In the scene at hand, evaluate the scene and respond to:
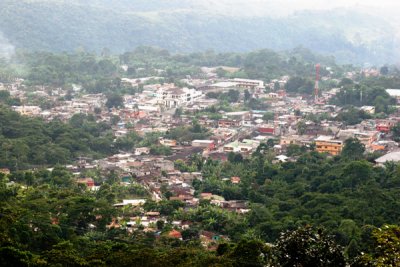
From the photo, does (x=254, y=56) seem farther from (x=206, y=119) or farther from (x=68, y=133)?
(x=68, y=133)

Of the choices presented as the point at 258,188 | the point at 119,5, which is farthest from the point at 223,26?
the point at 258,188

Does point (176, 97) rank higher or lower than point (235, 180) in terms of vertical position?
higher

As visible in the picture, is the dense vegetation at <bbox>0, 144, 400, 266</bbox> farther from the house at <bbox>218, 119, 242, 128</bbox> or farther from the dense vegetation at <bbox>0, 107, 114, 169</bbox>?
the house at <bbox>218, 119, 242, 128</bbox>

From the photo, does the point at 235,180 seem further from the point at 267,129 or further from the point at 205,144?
the point at 267,129

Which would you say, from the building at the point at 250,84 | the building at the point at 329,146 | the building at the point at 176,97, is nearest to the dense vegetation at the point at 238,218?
the building at the point at 329,146

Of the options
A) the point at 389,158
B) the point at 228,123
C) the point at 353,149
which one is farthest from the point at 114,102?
the point at 389,158

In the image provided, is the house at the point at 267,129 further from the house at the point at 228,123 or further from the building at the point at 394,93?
the building at the point at 394,93

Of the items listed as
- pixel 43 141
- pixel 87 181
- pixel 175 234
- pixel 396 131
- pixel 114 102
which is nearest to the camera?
pixel 175 234
